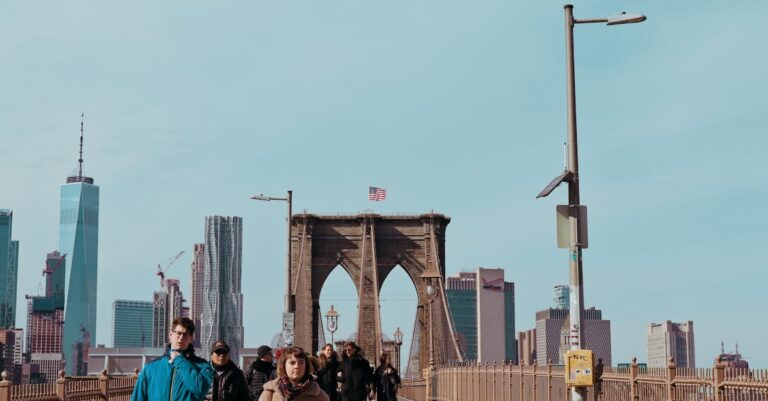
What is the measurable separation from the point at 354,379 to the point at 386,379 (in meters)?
5.33

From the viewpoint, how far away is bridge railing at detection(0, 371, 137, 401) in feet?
46.2

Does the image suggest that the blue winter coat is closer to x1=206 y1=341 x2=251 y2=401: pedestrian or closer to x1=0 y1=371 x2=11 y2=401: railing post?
x1=206 y1=341 x2=251 y2=401: pedestrian

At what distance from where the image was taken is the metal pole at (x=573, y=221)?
13.1 meters

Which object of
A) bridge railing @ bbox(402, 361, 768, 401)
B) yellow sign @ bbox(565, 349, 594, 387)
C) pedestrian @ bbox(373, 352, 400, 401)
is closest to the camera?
yellow sign @ bbox(565, 349, 594, 387)

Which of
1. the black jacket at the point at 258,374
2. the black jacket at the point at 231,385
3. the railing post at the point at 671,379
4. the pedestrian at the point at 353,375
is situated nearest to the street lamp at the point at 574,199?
the railing post at the point at 671,379

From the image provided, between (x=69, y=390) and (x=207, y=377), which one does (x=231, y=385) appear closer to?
(x=207, y=377)

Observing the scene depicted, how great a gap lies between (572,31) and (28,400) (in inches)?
319

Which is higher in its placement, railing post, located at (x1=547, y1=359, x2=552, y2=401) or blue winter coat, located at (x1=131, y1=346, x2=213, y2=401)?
blue winter coat, located at (x1=131, y1=346, x2=213, y2=401)

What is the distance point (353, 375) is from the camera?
650 inches

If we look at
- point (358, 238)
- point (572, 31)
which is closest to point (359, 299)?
point (358, 238)

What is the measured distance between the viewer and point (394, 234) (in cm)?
8219

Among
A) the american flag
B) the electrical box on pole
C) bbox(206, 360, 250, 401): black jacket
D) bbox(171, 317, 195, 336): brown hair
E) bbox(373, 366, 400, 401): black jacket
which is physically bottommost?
bbox(373, 366, 400, 401): black jacket

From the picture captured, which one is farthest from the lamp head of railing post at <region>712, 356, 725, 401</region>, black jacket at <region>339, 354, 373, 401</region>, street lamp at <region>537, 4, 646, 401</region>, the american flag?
the american flag

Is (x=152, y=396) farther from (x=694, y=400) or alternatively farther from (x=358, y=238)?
(x=358, y=238)
